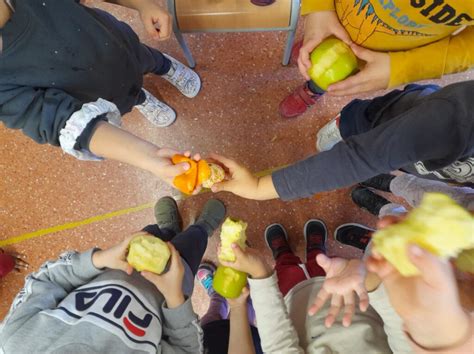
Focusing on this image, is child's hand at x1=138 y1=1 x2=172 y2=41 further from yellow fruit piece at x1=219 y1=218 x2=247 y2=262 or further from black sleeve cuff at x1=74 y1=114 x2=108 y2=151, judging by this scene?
yellow fruit piece at x1=219 y1=218 x2=247 y2=262

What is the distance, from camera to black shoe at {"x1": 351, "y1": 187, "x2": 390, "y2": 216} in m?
1.36

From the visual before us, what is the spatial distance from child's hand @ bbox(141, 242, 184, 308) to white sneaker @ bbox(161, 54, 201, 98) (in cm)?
80

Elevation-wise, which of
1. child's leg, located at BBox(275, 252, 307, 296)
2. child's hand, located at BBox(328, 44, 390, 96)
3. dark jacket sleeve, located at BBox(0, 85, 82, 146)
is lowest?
child's leg, located at BBox(275, 252, 307, 296)

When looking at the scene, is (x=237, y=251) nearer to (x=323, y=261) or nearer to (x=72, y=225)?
(x=323, y=261)

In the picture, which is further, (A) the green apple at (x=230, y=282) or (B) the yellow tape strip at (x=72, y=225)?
(B) the yellow tape strip at (x=72, y=225)

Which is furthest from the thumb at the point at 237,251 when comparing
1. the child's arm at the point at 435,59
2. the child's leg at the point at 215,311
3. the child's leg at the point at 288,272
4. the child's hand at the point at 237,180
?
the child's arm at the point at 435,59

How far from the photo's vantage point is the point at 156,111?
141cm

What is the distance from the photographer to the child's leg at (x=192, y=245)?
1.11m

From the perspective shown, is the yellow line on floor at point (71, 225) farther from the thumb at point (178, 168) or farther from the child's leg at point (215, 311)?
the thumb at point (178, 168)

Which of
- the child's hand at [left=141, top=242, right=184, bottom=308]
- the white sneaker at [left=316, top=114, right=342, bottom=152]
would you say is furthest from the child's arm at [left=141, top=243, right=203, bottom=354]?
the white sneaker at [left=316, top=114, right=342, bottom=152]

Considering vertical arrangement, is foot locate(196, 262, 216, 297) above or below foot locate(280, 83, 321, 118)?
below

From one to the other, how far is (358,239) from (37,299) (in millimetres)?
1146

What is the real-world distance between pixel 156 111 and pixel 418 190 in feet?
3.44

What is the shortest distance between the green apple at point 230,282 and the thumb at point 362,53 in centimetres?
70
